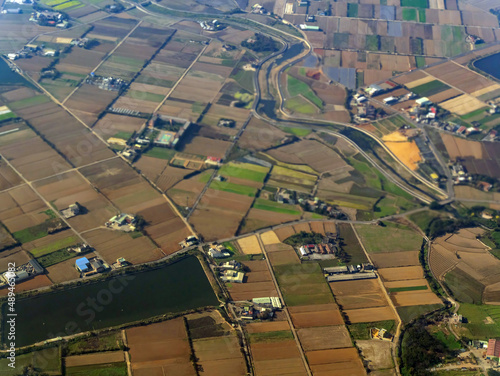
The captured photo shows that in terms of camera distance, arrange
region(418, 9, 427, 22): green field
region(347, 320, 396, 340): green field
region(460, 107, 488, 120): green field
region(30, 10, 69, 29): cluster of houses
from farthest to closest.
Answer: region(418, 9, 427, 22): green field < region(30, 10, 69, 29): cluster of houses < region(460, 107, 488, 120): green field < region(347, 320, 396, 340): green field

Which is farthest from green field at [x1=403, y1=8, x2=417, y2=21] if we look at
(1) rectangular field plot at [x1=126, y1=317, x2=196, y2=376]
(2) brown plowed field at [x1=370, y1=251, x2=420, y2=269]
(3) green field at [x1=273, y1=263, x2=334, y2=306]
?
(1) rectangular field plot at [x1=126, y1=317, x2=196, y2=376]

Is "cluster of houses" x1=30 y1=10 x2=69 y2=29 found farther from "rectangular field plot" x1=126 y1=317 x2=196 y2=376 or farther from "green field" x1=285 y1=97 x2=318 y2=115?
"rectangular field plot" x1=126 y1=317 x2=196 y2=376

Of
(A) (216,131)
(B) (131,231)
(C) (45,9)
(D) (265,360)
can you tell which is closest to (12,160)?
(B) (131,231)

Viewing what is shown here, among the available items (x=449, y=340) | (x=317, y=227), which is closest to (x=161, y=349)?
(x=317, y=227)

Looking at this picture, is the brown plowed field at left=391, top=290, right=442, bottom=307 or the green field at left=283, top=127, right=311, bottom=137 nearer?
the brown plowed field at left=391, top=290, right=442, bottom=307

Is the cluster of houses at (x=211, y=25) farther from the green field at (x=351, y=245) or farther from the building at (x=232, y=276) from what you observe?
the building at (x=232, y=276)

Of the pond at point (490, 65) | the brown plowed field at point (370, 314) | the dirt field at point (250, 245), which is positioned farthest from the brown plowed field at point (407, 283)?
the pond at point (490, 65)

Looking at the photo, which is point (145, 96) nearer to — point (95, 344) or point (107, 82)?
point (107, 82)
